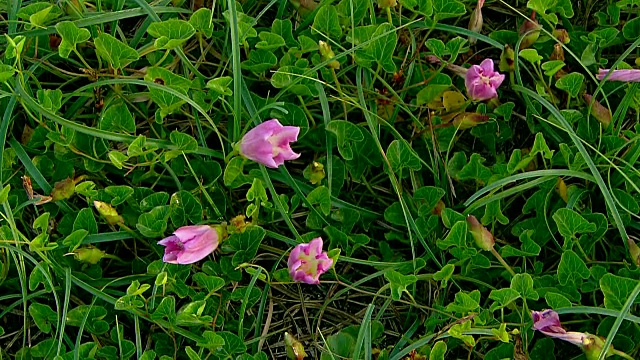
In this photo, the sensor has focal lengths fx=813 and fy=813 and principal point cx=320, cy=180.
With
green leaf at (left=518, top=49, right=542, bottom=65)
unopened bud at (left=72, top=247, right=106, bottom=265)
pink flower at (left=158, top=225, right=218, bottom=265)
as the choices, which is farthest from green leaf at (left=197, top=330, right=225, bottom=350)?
green leaf at (left=518, top=49, right=542, bottom=65)

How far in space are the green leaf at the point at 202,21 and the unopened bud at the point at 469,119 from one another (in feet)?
1.42

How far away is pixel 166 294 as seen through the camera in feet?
4.07

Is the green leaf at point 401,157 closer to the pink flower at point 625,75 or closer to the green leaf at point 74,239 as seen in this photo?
the pink flower at point 625,75

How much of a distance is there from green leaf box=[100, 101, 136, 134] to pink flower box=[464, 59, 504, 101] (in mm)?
549

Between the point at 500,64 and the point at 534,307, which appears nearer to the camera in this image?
the point at 534,307

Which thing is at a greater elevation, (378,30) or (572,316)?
(378,30)

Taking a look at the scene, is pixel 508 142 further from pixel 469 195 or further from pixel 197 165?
pixel 197 165

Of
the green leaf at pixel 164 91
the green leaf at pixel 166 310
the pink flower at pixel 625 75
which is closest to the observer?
the green leaf at pixel 166 310

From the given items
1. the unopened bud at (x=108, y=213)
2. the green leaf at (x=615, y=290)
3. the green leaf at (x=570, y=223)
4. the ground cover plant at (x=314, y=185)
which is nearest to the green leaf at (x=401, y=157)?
the ground cover plant at (x=314, y=185)

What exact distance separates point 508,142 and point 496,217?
0.63 feet

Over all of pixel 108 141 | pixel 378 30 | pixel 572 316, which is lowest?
pixel 572 316

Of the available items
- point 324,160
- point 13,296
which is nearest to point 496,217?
point 324,160

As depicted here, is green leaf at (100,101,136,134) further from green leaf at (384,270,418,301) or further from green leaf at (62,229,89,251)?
green leaf at (384,270,418,301)

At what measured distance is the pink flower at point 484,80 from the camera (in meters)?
1.32
